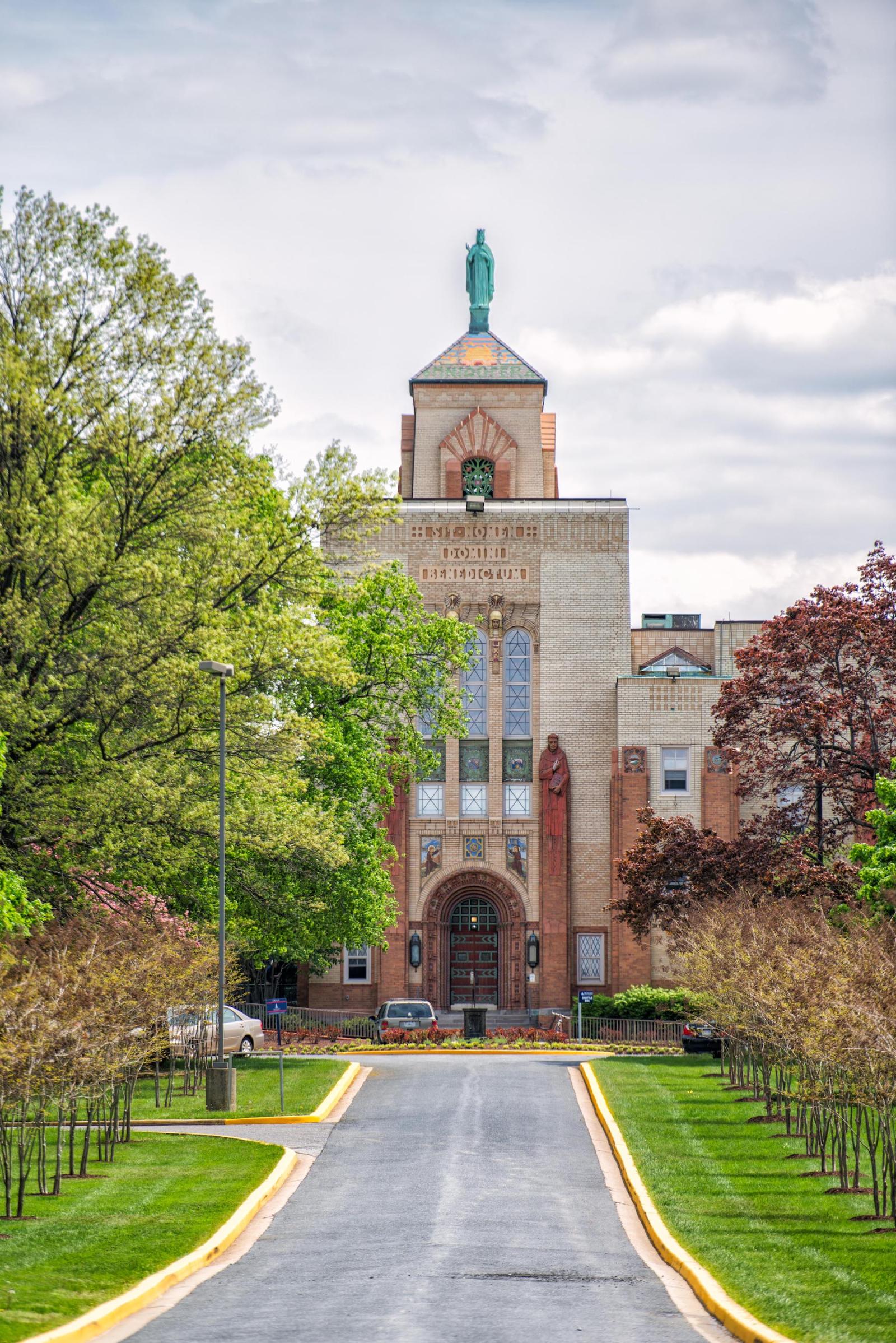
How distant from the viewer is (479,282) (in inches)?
2530

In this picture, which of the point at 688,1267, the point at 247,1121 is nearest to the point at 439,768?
the point at 247,1121

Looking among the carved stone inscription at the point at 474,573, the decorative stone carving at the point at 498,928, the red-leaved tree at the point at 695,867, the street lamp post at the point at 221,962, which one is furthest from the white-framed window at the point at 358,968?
the street lamp post at the point at 221,962

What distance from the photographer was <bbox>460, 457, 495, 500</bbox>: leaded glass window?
194 feet

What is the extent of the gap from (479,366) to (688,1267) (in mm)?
48742

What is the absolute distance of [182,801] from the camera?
28.6 meters

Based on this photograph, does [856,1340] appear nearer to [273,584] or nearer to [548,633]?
[273,584]

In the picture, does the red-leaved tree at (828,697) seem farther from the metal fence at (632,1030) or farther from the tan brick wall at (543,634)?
the tan brick wall at (543,634)

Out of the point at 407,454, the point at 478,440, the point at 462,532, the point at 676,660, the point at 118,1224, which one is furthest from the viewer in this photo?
the point at 407,454

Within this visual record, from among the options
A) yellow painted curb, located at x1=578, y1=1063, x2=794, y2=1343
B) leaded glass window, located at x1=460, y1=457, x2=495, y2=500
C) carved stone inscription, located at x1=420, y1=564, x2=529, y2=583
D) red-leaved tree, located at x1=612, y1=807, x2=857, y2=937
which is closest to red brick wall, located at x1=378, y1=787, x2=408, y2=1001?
carved stone inscription, located at x1=420, y1=564, x2=529, y2=583

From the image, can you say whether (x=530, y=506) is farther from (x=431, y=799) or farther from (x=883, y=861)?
(x=883, y=861)

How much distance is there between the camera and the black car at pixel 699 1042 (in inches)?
1555

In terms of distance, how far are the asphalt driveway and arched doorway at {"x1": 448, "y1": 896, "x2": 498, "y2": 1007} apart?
1050 inches

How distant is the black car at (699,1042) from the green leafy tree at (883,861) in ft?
42.8

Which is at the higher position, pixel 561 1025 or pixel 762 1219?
pixel 561 1025
